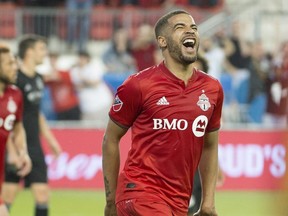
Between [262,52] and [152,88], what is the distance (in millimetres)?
15356

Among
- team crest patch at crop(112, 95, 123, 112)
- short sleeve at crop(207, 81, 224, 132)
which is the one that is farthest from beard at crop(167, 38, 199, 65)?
team crest patch at crop(112, 95, 123, 112)

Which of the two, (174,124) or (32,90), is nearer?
(174,124)

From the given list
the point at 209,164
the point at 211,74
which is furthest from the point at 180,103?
the point at 211,74

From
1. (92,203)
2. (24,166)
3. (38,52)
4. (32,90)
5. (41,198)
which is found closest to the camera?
(24,166)

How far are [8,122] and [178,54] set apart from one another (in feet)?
10.9

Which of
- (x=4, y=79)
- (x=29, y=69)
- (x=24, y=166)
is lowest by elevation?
(x=24, y=166)

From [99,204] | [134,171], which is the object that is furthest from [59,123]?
[134,171]

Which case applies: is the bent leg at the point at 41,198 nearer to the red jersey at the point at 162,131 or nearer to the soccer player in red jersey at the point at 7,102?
the soccer player in red jersey at the point at 7,102

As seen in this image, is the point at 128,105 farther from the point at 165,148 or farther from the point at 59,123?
the point at 59,123

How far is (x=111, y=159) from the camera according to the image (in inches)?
296

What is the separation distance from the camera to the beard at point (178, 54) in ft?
24.0

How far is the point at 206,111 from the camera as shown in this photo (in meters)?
7.54

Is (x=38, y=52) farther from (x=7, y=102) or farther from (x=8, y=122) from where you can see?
(x=8, y=122)

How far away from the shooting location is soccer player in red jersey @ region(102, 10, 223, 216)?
739 centimetres
